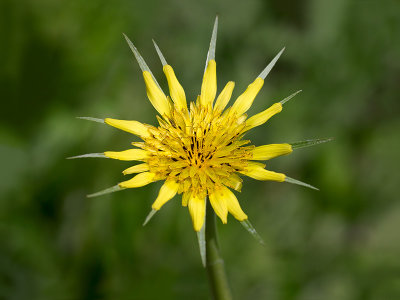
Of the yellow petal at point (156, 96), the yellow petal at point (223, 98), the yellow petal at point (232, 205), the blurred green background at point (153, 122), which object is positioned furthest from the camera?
the blurred green background at point (153, 122)

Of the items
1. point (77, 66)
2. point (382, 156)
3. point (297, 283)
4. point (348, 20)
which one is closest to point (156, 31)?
point (77, 66)

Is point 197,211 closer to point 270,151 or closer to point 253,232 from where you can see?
point 253,232

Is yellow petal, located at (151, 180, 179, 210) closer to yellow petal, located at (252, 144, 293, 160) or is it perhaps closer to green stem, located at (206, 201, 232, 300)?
green stem, located at (206, 201, 232, 300)

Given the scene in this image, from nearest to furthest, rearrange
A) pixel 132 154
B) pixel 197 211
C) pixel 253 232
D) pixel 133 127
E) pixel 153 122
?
pixel 253 232 → pixel 197 211 → pixel 132 154 → pixel 133 127 → pixel 153 122

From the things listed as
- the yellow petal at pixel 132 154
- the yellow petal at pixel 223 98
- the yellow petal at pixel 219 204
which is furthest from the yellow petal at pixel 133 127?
the yellow petal at pixel 219 204

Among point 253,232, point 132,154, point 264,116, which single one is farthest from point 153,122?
point 253,232

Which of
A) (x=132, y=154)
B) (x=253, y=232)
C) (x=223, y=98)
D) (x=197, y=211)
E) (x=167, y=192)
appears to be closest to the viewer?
(x=253, y=232)

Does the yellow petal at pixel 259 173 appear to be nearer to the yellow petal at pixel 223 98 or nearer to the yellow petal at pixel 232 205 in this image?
the yellow petal at pixel 232 205
